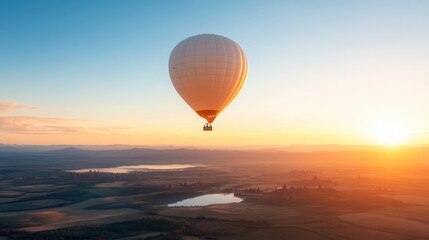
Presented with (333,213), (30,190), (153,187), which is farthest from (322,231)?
(30,190)

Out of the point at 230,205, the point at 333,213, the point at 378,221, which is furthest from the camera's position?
the point at 230,205

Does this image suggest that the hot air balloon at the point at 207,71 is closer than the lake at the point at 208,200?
Yes

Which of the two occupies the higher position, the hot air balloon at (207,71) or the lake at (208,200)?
the hot air balloon at (207,71)

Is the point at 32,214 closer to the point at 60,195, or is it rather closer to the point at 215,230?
the point at 60,195

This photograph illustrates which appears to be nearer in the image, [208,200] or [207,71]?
[207,71]

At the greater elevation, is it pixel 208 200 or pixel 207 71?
pixel 207 71
